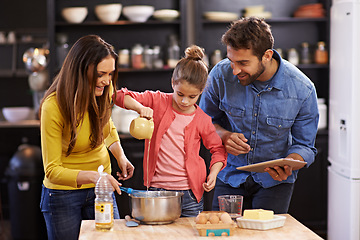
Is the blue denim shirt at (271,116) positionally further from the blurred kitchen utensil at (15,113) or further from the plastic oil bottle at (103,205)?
the blurred kitchen utensil at (15,113)

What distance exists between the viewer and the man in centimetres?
241

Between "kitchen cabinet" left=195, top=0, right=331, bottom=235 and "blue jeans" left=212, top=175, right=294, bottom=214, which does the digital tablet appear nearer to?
"blue jeans" left=212, top=175, right=294, bottom=214

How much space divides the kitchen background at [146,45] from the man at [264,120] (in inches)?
76.7

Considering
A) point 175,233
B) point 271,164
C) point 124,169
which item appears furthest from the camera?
point 124,169

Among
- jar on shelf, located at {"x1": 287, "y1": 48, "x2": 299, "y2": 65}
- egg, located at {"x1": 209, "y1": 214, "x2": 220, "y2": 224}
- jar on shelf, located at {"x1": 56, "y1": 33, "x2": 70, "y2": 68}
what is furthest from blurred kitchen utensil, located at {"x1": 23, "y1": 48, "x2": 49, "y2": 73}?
egg, located at {"x1": 209, "y1": 214, "x2": 220, "y2": 224}

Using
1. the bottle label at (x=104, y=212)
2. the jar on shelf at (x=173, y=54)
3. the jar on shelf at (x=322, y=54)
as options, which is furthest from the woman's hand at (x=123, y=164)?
the jar on shelf at (x=322, y=54)

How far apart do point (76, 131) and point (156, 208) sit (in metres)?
0.48

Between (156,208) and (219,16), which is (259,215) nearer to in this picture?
(156,208)

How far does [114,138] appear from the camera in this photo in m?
2.53

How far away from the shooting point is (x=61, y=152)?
7.22 ft

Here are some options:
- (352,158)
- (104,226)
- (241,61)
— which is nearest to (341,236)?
(352,158)

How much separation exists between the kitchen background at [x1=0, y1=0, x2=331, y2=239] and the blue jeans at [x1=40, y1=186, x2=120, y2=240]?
77.7 inches

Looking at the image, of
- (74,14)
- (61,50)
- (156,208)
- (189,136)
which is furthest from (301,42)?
(156,208)

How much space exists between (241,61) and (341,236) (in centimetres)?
200
